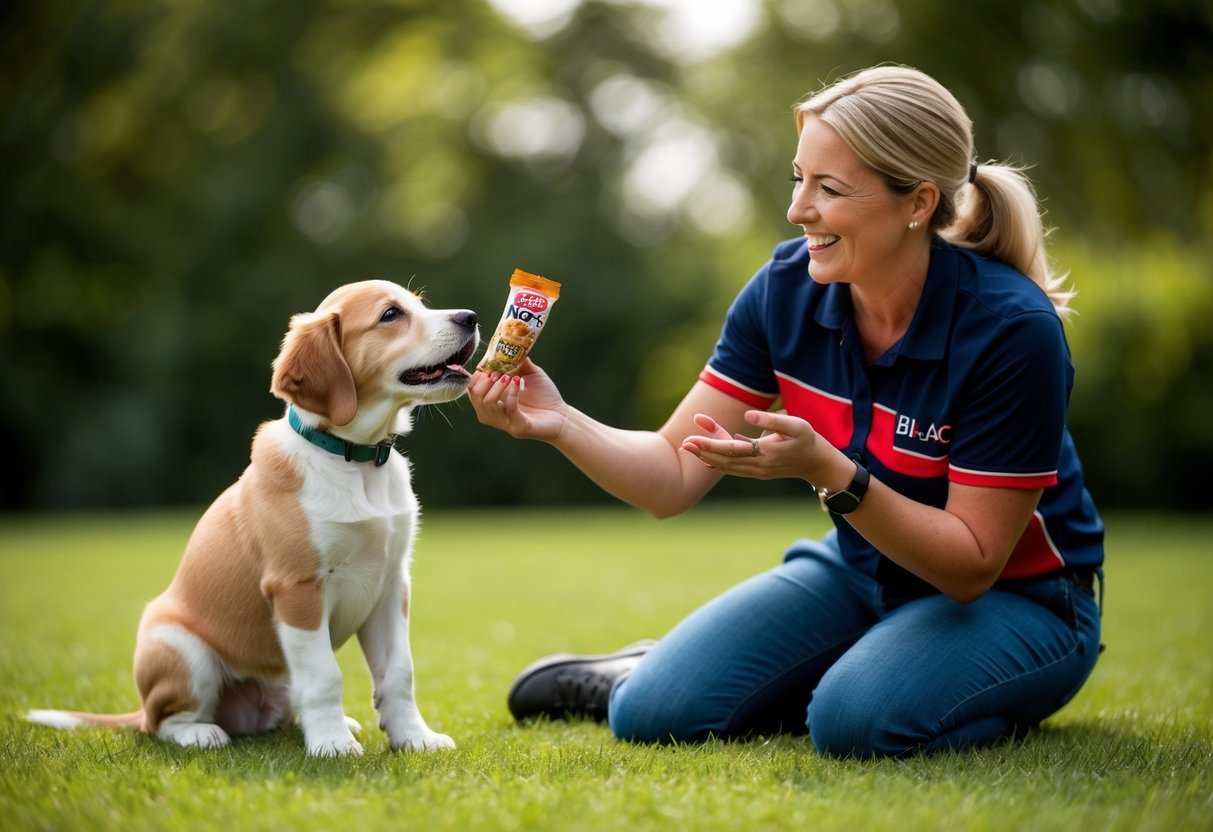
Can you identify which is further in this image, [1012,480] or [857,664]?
[857,664]

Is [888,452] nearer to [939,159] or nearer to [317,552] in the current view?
[939,159]

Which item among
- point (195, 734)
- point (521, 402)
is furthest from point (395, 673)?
point (521, 402)

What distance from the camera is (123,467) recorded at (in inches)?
750

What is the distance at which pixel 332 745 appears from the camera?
322 centimetres

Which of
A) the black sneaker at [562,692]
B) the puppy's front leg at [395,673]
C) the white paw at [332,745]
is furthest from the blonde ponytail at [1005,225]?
the white paw at [332,745]

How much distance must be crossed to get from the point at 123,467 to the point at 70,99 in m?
8.08

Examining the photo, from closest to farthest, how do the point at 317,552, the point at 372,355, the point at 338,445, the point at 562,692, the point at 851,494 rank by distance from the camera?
1. the point at 851,494
2. the point at 317,552
3. the point at 338,445
4. the point at 372,355
5. the point at 562,692

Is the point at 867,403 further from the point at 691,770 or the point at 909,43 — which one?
the point at 909,43

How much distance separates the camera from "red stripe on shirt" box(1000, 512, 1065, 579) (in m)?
3.42

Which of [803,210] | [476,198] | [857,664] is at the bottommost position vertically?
[857,664]

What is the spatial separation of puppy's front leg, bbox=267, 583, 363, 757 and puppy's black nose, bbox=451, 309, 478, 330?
0.89 m

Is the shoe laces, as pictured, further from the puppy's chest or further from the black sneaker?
the puppy's chest

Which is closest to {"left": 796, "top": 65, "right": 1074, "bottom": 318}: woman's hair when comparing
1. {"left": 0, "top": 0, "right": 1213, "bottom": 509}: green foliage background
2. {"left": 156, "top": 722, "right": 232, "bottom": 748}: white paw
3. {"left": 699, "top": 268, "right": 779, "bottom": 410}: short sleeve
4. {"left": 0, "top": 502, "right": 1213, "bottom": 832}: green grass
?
{"left": 699, "top": 268, "right": 779, "bottom": 410}: short sleeve

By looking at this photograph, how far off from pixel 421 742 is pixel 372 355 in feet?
3.74
